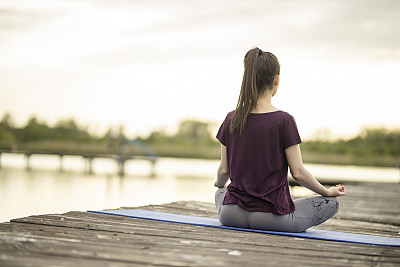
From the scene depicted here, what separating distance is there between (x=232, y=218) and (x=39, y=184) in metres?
11.7

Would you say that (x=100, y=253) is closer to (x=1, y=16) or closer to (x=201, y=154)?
(x=1, y=16)

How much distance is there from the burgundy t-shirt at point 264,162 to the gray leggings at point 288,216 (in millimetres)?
40

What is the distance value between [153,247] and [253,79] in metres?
1.09

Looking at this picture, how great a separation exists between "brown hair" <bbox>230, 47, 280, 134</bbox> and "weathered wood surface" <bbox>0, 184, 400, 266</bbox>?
0.65 meters

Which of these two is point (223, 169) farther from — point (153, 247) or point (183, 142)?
point (183, 142)

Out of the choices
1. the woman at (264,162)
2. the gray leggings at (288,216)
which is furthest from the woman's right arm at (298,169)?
the gray leggings at (288,216)

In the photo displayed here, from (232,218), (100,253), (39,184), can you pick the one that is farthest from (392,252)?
(39,184)

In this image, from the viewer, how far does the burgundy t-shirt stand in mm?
2863

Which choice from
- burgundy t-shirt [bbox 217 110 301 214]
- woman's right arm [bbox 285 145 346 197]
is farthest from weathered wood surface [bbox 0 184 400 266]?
woman's right arm [bbox 285 145 346 197]

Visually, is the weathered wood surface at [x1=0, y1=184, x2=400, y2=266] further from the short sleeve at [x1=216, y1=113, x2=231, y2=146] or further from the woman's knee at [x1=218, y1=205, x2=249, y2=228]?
the short sleeve at [x1=216, y1=113, x2=231, y2=146]

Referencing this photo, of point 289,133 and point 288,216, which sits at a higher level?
point 289,133

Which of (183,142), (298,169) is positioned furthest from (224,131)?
(183,142)

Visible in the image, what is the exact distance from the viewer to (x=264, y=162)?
2.88m

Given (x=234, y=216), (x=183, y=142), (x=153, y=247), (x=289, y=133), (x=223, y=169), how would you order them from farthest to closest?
(x=183, y=142) → (x=223, y=169) → (x=234, y=216) → (x=289, y=133) → (x=153, y=247)
